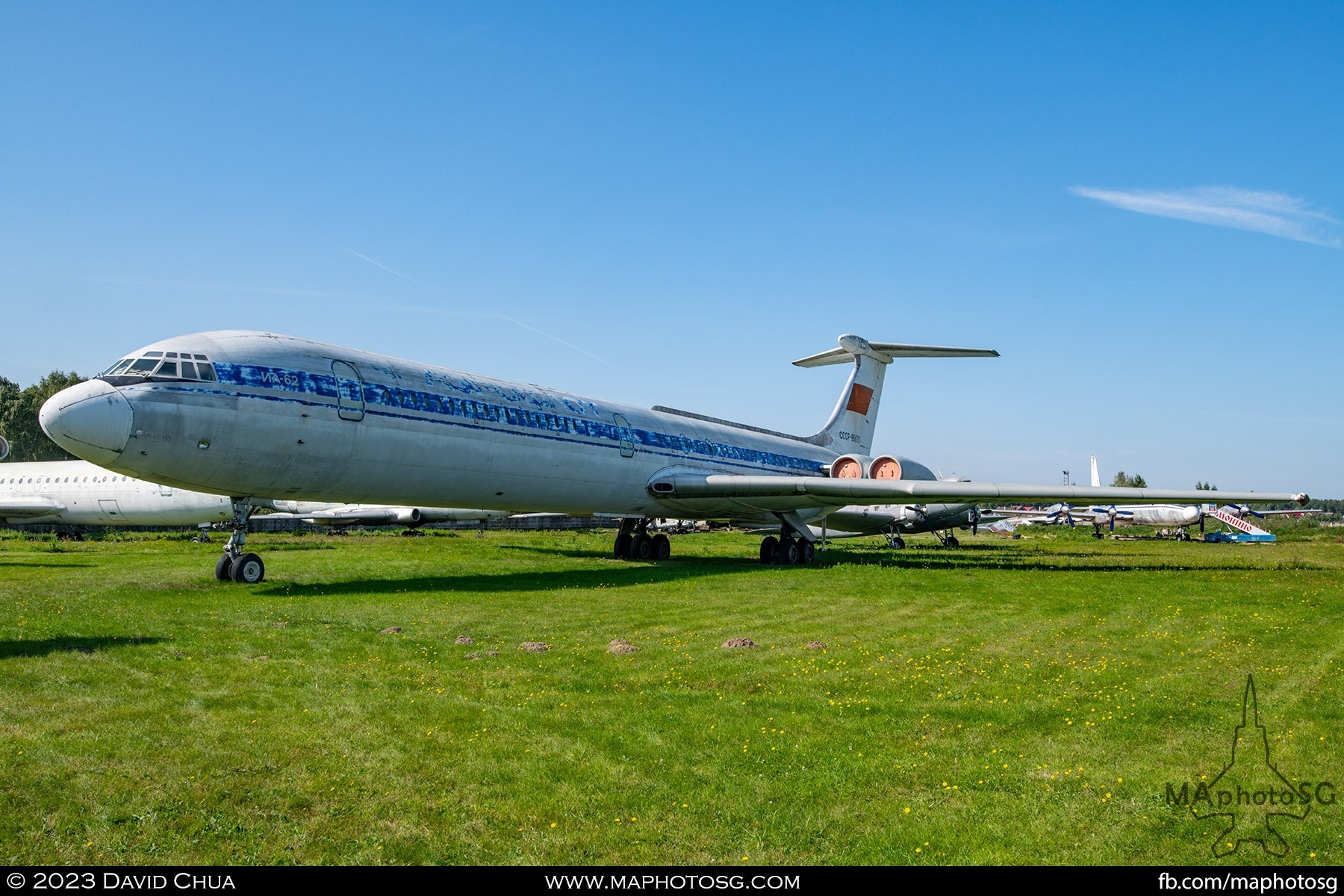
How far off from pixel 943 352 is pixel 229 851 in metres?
33.9

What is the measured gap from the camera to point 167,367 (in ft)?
50.6

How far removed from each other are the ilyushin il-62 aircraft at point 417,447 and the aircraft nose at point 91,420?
0.03 metres

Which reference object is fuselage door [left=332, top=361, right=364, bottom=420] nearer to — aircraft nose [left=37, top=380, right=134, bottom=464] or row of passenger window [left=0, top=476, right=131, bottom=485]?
aircraft nose [left=37, top=380, right=134, bottom=464]

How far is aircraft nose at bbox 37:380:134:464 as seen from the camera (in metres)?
14.6

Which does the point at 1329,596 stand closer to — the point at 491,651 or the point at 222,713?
the point at 491,651

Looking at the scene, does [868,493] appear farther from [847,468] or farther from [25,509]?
[25,509]

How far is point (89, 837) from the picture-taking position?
4625 mm

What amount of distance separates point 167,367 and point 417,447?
16.0 ft

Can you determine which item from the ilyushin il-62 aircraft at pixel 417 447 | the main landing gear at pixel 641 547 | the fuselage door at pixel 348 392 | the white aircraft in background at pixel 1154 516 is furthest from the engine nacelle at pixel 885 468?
the white aircraft in background at pixel 1154 516

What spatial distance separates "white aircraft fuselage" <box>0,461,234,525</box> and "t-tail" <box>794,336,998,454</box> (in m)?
24.8

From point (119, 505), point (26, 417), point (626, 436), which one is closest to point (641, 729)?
point (626, 436)

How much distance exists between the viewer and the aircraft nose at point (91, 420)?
14578 mm

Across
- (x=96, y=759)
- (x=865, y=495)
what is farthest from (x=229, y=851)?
(x=865, y=495)

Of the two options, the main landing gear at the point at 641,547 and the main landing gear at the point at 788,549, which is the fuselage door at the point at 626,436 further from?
the main landing gear at the point at 788,549
